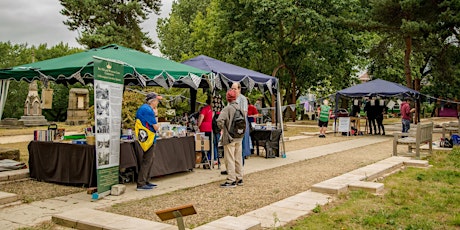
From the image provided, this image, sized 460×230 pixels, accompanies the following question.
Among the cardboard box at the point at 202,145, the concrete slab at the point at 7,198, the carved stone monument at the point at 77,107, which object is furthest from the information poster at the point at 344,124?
the carved stone monument at the point at 77,107

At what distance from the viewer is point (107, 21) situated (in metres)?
30.0

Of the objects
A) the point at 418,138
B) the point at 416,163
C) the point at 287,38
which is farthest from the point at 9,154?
the point at 287,38

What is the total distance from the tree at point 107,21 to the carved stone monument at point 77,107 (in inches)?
132

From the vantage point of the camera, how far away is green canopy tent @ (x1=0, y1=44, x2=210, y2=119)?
7898 mm

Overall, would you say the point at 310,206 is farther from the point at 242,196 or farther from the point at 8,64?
the point at 8,64

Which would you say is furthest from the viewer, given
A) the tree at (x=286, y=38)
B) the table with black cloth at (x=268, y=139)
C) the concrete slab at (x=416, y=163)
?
the tree at (x=286, y=38)

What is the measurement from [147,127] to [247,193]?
80.4 inches

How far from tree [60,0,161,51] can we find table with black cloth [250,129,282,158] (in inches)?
748

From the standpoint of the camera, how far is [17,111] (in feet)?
112

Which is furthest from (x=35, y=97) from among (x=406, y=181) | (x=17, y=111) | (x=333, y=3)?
(x=406, y=181)

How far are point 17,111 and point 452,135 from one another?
31011 mm

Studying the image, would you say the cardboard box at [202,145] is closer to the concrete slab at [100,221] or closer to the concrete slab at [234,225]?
the concrete slab at [100,221]

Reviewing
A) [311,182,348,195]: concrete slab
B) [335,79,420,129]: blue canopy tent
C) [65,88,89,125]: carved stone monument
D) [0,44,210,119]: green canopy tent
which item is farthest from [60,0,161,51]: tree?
[311,182,348,195]: concrete slab

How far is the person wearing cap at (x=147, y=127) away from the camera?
7406 millimetres
